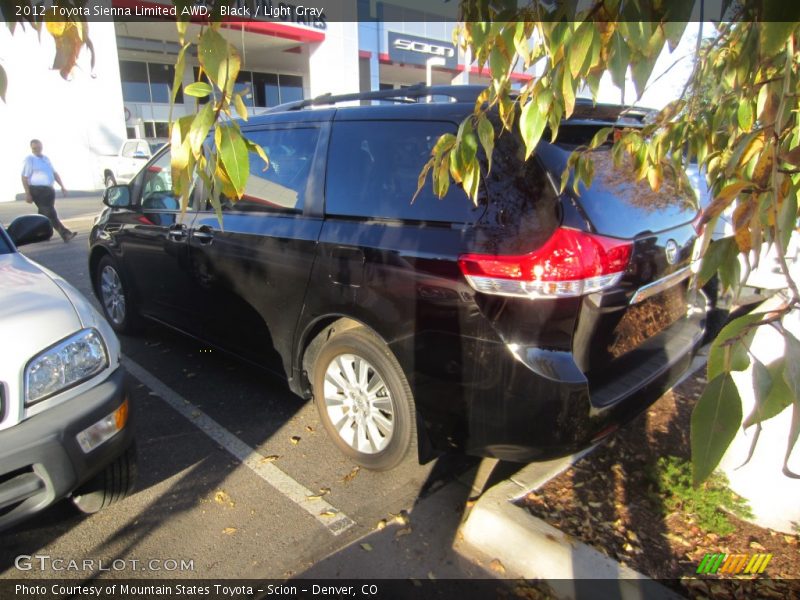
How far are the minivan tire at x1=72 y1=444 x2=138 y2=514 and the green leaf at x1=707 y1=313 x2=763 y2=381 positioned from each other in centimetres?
256

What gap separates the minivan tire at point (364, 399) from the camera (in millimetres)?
2666

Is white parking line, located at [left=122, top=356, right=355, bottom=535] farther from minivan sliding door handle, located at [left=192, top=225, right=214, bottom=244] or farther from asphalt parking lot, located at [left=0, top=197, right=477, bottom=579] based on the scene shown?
minivan sliding door handle, located at [left=192, top=225, right=214, bottom=244]

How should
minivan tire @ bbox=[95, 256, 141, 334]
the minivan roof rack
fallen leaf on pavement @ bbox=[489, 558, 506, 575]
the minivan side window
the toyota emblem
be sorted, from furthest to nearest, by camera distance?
minivan tire @ bbox=[95, 256, 141, 334] < the minivan side window < the minivan roof rack < the toyota emblem < fallen leaf on pavement @ bbox=[489, 558, 506, 575]

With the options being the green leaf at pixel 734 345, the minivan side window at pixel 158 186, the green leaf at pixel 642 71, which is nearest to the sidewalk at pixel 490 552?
the green leaf at pixel 734 345

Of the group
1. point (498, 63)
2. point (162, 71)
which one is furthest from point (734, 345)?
point (162, 71)

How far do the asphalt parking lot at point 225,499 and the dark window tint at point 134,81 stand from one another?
23707mm

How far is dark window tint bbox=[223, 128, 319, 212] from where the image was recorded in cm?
319

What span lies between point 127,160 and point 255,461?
19525mm

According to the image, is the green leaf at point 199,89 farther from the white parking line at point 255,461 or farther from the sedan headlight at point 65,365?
the white parking line at point 255,461

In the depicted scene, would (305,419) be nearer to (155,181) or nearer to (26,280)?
(26,280)

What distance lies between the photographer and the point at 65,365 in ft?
7.50

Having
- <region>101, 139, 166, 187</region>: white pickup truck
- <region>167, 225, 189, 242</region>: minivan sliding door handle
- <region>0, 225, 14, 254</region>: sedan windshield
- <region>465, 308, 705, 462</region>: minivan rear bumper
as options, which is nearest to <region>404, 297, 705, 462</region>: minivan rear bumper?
<region>465, 308, 705, 462</region>: minivan rear bumper

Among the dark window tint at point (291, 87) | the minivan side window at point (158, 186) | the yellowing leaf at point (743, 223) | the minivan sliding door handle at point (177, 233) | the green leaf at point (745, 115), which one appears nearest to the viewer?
the yellowing leaf at point (743, 223)

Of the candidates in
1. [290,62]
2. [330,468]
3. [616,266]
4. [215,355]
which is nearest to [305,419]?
[330,468]
